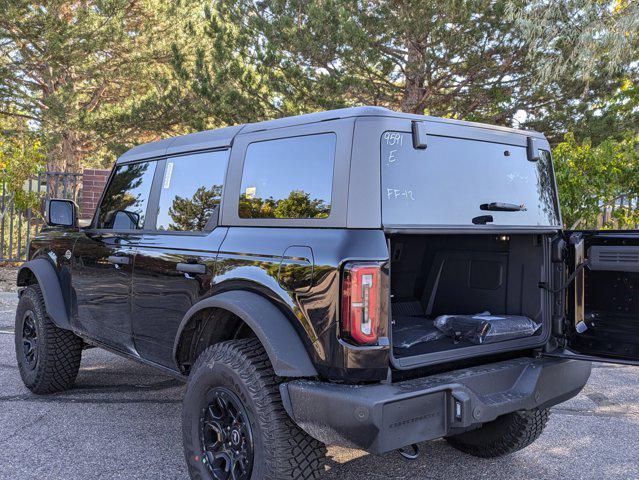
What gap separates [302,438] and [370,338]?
0.55 m

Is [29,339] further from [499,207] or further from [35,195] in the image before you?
[35,195]

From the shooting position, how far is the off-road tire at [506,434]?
3627 mm

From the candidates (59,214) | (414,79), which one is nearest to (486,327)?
(59,214)

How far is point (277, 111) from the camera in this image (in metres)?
15.0

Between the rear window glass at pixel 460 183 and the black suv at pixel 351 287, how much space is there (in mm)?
11

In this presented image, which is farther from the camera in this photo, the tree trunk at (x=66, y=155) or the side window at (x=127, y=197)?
the tree trunk at (x=66, y=155)

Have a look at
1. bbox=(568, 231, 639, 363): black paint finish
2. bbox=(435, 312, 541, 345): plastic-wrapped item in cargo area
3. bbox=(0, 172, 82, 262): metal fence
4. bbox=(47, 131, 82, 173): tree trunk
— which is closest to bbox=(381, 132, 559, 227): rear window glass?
bbox=(568, 231, 639, 363): black paint finish

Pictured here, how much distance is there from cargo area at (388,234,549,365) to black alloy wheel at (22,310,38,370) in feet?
9.75

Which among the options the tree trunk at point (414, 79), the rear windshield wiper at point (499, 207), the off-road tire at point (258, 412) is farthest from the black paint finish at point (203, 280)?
the tree trunk at point (414, 79)

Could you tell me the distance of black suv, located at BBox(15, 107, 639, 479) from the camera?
254cm

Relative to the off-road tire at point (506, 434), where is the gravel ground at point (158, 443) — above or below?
below

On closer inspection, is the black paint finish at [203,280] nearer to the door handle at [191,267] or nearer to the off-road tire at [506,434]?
the door handle at [191,267]

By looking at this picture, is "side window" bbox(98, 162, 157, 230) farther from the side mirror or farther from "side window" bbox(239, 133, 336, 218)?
"side window" bbox(239, 133, 336, 218)

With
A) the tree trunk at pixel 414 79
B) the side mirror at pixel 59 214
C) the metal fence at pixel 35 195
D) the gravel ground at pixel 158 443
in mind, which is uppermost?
the tree trunk at pixel 414 79
